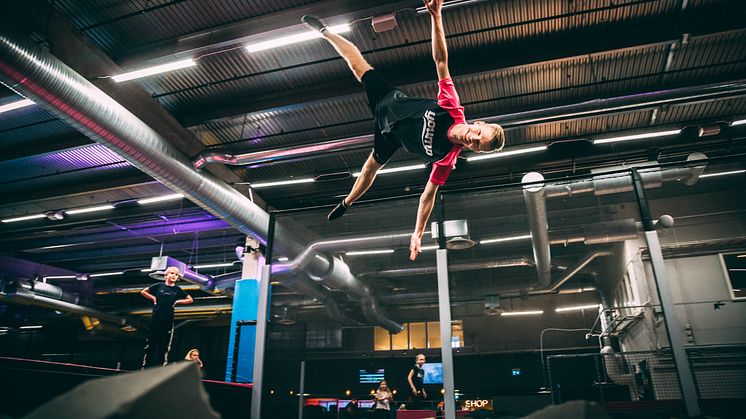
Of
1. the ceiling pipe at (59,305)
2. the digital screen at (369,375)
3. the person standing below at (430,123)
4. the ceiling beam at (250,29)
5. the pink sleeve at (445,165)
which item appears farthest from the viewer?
the ceiling pipe at (59,305)

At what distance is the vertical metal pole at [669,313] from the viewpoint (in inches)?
137

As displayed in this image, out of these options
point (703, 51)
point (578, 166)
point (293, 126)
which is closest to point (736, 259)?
point (578, 166)

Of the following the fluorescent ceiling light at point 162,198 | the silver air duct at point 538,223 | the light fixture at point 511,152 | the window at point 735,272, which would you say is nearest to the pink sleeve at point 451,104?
the silver air duct at point 538,223

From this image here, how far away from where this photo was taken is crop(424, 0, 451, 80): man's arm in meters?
2.51

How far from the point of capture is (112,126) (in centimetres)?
501

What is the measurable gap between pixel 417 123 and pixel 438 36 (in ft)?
1.80

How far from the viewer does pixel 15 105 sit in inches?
219

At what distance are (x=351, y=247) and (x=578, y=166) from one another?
4696 mm

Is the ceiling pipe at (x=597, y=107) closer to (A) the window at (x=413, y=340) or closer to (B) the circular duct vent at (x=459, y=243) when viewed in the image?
(B) the circular duct vent at (x=459, y=243)

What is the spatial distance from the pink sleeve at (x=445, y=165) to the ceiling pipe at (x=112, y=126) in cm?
217

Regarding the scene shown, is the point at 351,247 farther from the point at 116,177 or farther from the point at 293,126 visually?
the point at 116,177

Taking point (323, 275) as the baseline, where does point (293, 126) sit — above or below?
above

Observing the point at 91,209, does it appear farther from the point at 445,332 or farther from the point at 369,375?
the point at 445,332

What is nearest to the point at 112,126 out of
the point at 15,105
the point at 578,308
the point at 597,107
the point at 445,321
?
the point at 15,105
